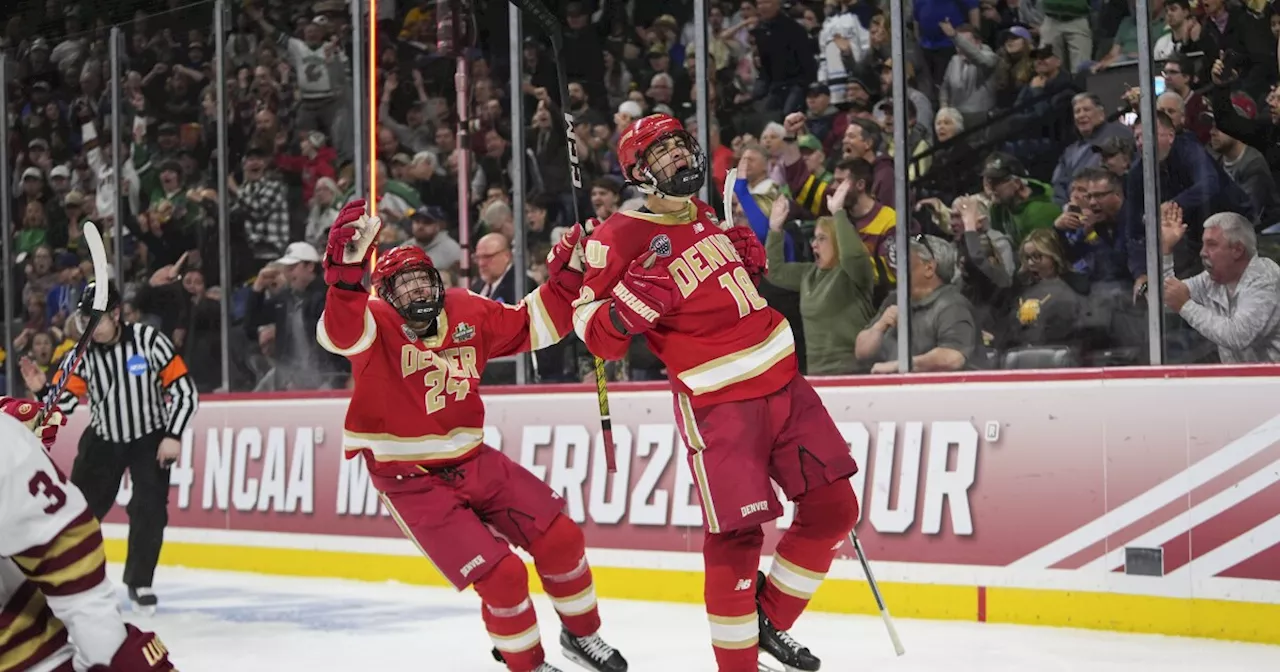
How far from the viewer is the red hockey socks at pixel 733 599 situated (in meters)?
3.46

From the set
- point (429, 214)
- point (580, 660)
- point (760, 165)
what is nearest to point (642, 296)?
point (580, 660)

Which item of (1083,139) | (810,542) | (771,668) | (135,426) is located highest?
(1083,139)

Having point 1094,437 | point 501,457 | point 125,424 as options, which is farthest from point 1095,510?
point 125,424

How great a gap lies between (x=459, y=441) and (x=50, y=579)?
205 centimetres

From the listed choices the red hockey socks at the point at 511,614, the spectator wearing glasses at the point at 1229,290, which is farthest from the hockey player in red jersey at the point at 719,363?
the spectator wearing glasses at the point at 1229,290

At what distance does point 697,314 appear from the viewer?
11.9 ft

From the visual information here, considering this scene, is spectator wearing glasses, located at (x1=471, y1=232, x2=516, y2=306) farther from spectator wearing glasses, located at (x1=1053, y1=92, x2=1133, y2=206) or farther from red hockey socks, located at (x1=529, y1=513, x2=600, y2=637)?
red hockey socks, located at (x1=529, y1=513, x2=600, y2=637)

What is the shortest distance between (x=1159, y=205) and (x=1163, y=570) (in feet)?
Answer: 4.07

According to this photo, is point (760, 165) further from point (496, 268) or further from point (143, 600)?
point (143, 600)

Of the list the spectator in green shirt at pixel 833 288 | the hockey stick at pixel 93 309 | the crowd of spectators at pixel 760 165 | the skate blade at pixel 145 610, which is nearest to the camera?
→ the hockey stick at pixel 93 309

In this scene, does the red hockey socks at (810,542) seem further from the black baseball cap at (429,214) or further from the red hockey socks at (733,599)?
the black baseball cap at (429,214)

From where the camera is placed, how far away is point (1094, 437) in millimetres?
4824

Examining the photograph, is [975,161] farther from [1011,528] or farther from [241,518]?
[241,518]

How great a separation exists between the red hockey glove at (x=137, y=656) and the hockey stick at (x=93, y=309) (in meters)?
0.72
